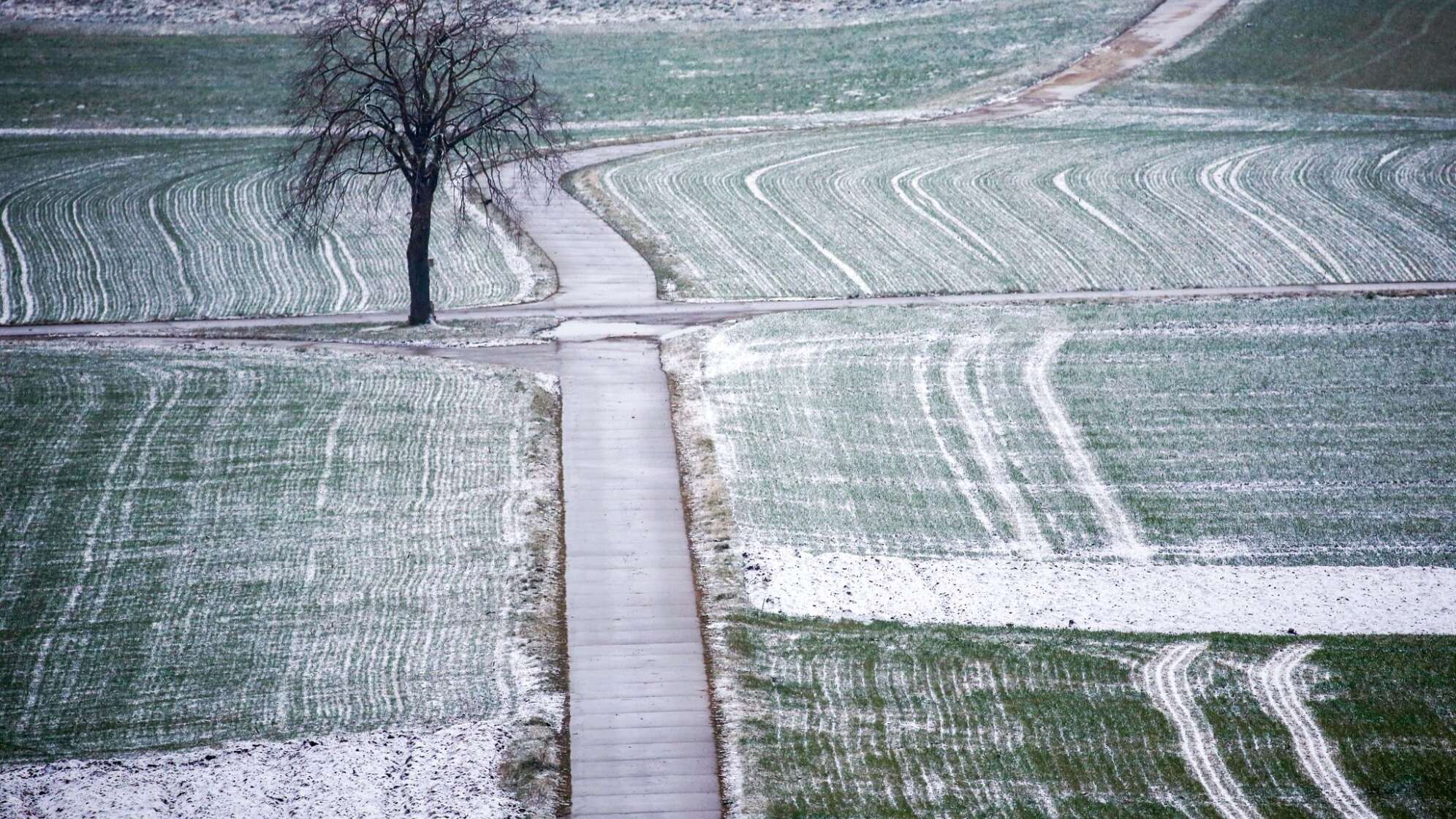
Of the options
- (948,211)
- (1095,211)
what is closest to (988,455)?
(948,211)

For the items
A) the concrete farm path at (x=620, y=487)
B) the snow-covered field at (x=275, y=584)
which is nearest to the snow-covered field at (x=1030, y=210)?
the concrete farm path at (x=620, y=487)

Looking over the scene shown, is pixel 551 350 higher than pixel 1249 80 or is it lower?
lower

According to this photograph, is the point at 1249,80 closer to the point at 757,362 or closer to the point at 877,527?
the point at 757,362

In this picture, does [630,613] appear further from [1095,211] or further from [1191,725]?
[1095,211]

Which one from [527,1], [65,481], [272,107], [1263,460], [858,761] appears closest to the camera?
[858,761]

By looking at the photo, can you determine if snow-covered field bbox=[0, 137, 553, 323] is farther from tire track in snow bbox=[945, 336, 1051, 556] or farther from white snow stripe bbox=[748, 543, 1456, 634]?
white snow stripe bbox=[748, 543, 1456, 634]

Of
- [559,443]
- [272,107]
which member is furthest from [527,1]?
[559,443]

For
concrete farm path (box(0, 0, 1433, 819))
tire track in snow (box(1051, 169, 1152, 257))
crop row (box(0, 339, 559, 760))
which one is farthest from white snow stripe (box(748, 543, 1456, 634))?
tire track in snow (box(1051, 169, 1152, 257))
